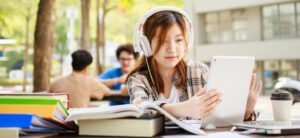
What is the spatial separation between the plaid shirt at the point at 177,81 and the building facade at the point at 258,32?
1749cm

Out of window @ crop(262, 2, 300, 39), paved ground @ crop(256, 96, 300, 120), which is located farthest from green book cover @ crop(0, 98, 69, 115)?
window @ crop(262, 2, 300, 39)

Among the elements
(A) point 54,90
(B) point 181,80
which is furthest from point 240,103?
(A) point 54,90

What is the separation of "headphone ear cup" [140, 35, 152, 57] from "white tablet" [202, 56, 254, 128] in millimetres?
700

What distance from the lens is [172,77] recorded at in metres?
2.68

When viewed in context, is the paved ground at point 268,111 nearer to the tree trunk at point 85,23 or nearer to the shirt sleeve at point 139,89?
the shirt sleeve at point 139,89

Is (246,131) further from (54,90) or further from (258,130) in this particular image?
(54,90)

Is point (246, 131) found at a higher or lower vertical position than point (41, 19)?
lower

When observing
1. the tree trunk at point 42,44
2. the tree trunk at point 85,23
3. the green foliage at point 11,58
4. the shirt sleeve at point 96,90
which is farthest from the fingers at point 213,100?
the green foliage at point 11,58

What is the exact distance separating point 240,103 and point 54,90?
11.0ft

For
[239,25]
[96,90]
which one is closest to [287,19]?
[239,25]

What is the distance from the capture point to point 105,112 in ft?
5.41

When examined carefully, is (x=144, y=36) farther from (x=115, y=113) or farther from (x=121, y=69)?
(x=121, y=69)

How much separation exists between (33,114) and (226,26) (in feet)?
66.6

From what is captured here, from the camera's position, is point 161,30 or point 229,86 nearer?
point 229,86
